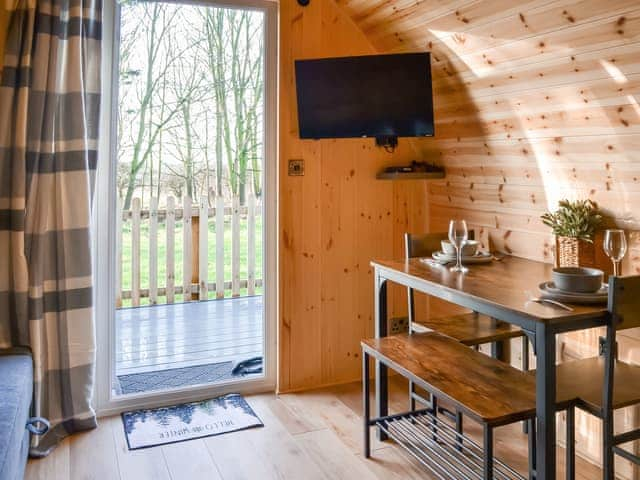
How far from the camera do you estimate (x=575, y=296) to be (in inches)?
72.1

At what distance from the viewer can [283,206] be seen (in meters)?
3.07

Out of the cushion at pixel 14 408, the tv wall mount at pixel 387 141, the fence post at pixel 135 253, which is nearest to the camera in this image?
the cushion at pixel 14 408

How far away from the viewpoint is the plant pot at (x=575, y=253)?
7.34 feet

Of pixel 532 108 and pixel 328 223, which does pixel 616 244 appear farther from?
pixel 328 223

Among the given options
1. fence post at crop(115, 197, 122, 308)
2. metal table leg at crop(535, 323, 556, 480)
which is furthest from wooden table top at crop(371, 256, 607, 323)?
fence post at crop(115, 197, 122, 308)

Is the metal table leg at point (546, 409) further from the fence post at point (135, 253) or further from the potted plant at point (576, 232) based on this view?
the fence post at point (135, 253)

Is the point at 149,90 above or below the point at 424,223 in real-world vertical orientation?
above

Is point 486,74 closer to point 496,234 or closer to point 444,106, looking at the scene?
point 444,106

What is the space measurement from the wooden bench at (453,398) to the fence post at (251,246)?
3.37ft

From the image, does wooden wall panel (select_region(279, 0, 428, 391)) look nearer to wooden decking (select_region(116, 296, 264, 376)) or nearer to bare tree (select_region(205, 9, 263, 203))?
bare tree (select_region(205, 9, 263, 203))

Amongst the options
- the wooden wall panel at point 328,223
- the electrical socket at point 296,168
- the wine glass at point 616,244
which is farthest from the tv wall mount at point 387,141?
the wine glass at point 616,244

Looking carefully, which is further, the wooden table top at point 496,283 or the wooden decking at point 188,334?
the wooden decking at point 188,334

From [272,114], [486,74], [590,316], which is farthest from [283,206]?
[590,316]

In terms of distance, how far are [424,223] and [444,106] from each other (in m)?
0.80
